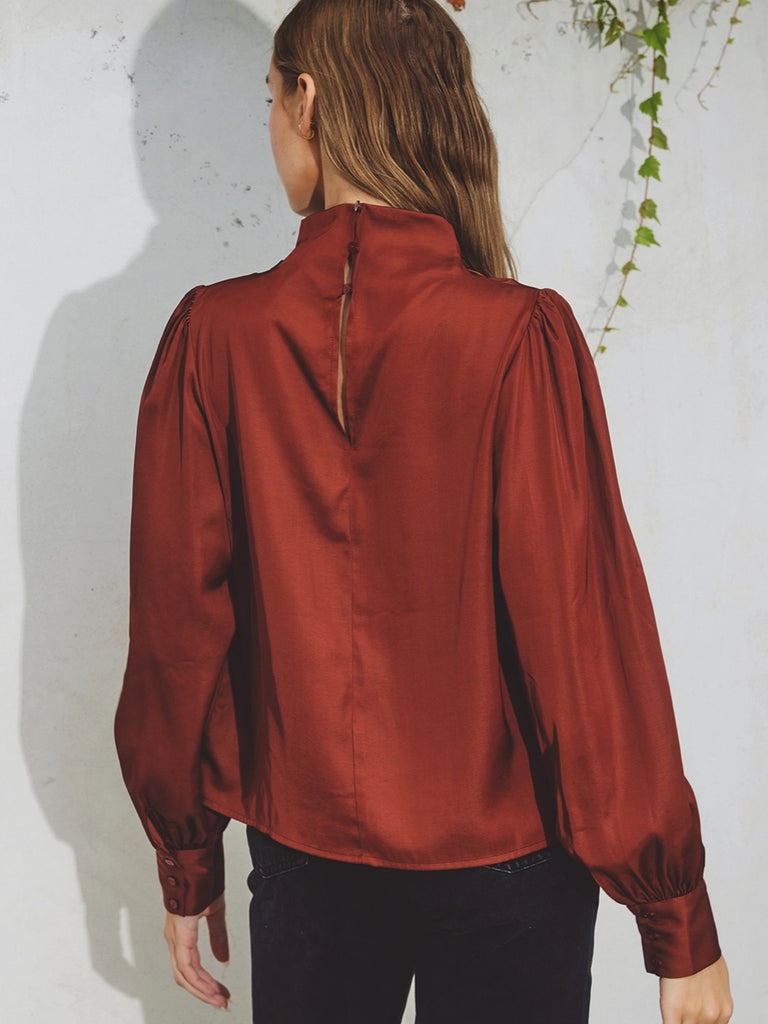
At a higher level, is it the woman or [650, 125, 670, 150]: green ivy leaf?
[650, 125, 670, 150]: green ivy leaf

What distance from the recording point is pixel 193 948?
1178 mm

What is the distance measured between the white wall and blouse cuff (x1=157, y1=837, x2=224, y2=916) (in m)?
0.56

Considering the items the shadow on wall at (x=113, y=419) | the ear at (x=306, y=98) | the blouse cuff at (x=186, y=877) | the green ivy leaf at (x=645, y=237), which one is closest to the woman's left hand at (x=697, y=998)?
the blouse cuff at (x=186, y=877)

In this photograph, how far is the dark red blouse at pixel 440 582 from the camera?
3.07 ft

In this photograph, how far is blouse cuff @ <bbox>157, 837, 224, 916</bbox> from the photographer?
3.73 ft

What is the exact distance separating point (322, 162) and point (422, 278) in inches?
7.1

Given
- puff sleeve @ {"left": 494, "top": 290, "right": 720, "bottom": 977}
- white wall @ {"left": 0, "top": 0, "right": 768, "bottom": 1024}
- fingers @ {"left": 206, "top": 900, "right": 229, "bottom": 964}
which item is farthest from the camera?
white wall @ {"left": 0, "top": 0, "right": 768, "bottom": 1024}

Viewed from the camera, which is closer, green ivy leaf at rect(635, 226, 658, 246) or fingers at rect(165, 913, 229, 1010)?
fingers at rect(165, 913, 229, 1010)

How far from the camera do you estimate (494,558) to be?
98 cm

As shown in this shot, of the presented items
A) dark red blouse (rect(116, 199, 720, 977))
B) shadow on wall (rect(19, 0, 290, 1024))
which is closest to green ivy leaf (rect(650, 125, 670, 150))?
shadow on wall (rect(19, 0, 290, 1024))

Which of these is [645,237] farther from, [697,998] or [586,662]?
[697,998]

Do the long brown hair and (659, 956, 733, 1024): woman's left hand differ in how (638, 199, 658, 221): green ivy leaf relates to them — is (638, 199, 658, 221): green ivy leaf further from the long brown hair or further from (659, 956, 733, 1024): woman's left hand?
(659, 956, 733, 1024): woman's left hand

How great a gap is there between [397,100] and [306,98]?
94 millimetres

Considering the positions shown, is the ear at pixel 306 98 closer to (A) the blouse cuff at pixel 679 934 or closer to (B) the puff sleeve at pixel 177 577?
(B) the puff sleeve at pixel 177 577
